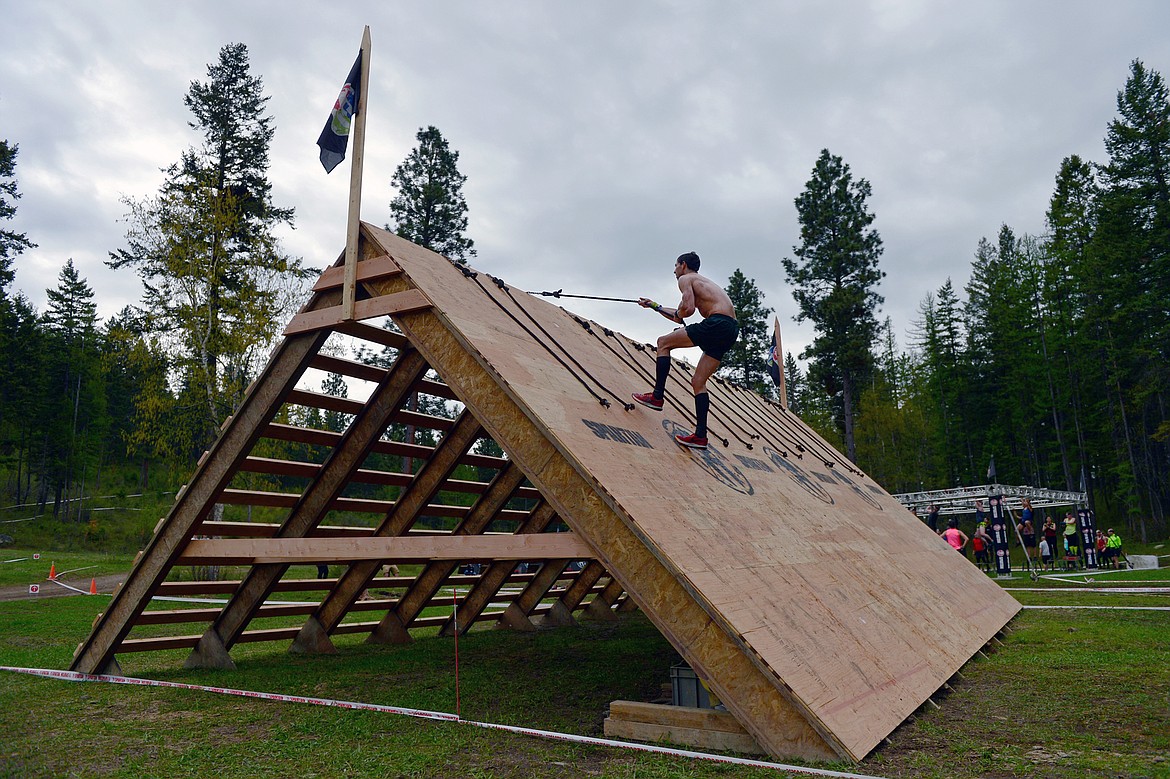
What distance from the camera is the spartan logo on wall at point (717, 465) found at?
6000 mm

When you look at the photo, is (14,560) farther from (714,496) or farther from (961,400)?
(961,400)

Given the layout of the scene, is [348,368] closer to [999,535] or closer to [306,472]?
[306,472]

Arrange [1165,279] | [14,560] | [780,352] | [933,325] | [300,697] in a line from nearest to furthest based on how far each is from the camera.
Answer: [300,697]
[780,352]
[14,560]
[1165,279]
[933,325]

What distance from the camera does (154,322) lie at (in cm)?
1711

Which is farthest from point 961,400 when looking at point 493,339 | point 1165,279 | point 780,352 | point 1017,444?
point 493,339

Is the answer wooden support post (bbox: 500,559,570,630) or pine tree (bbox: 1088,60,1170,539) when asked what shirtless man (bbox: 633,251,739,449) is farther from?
pine tree (bbox: 1088,60,1170,539)

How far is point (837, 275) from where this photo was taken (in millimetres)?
34094

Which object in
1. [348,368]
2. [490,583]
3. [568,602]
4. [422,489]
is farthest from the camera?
Result: [568,602]

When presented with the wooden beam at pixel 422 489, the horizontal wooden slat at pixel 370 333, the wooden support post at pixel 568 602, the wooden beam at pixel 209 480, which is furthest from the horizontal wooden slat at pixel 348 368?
the wooden support post at pixel 568 602

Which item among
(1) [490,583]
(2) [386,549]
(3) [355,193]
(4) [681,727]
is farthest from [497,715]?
(1) [490,583]

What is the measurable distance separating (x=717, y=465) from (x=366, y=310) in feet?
10.1

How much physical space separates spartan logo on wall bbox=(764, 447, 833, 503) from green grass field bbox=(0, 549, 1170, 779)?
2.12 meters

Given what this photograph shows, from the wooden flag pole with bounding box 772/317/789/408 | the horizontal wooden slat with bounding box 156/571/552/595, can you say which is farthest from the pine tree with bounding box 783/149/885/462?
the horizontal wooden slat with bounding box 156/571/552/595

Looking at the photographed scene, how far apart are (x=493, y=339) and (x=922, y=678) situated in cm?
362
